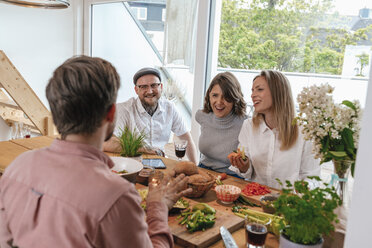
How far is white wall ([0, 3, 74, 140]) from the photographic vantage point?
4320mm

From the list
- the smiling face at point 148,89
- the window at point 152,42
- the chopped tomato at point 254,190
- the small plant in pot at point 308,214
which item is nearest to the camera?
the small plant in pot at point 308,214

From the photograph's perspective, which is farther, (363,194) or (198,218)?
(198,218)

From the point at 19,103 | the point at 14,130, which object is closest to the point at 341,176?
the point at 19,103

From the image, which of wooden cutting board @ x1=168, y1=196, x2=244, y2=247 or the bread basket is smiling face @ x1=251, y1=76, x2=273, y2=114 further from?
wooden cutting board @ x1=168, y1=196, x2=244, y2=247

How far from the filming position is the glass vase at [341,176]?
1.22 m

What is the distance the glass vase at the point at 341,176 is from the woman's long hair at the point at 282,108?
92cm

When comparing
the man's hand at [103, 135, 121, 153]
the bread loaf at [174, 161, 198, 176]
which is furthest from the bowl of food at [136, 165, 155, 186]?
the man's hand at [103, 135, 121, 153]

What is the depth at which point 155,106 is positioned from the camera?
319 cm

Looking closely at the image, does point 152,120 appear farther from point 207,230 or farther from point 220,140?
point 207,230

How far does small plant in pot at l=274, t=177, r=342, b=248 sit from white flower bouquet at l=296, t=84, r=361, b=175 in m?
0.32

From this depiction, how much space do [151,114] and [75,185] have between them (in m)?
2.36

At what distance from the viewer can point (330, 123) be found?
1331mm

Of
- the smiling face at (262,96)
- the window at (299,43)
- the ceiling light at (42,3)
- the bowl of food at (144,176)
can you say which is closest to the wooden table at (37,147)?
the bowl of food at (144,176)

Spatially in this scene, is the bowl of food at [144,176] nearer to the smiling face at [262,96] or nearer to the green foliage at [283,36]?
the smiling face at [262,96]
